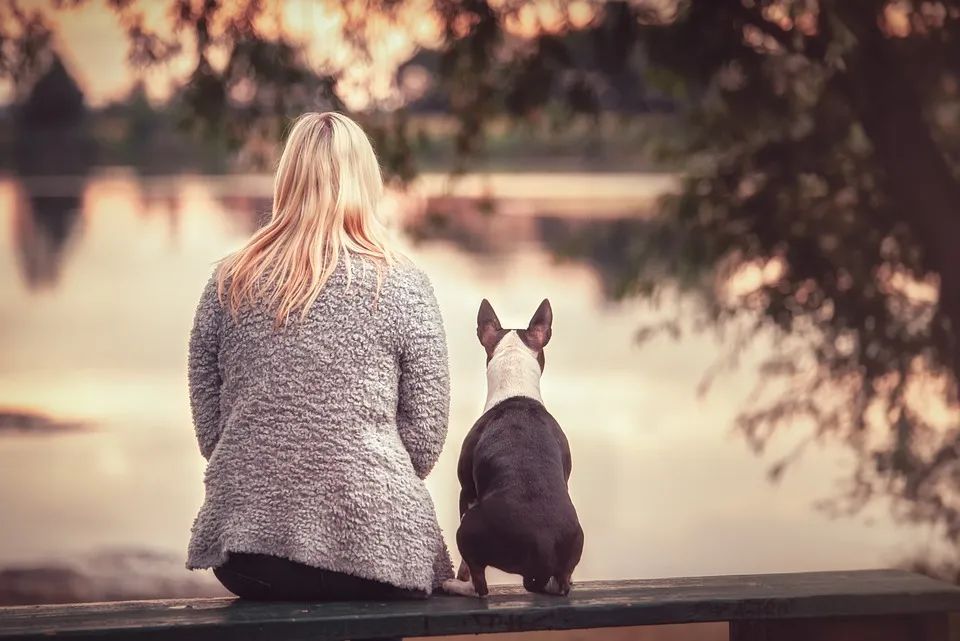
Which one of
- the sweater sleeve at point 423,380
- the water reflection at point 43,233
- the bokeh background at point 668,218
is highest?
the water reflection at point 43,233

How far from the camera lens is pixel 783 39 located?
6.63 metres

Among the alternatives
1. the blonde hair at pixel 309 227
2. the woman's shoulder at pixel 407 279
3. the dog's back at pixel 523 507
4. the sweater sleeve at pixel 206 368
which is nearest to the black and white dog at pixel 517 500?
the dog's back at pixel 523 507

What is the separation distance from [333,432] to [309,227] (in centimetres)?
49

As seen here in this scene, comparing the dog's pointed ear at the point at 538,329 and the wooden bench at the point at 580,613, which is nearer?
the wooden bench at the point at 580,613

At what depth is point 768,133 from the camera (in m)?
7.36

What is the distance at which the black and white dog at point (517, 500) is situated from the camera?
314cm

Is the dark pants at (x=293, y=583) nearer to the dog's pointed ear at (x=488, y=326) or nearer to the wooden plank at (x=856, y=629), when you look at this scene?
the dog's pointed ear at (x=488, y=326)

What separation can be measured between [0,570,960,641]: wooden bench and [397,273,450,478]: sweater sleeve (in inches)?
15.2

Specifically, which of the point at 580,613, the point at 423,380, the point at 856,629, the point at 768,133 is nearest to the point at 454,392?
the point at 768,133

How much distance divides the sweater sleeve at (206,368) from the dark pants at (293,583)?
34cm

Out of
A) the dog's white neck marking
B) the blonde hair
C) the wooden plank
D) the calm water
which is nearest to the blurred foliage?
the calm water

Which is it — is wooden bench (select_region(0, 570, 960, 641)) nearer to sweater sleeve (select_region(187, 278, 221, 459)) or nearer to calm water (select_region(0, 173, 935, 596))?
sweater sleeve (select_region(187, 278, 221, 459))

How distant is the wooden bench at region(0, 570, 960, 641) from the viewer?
9.58 ft

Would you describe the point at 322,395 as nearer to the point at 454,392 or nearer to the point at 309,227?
the point at 309,227
